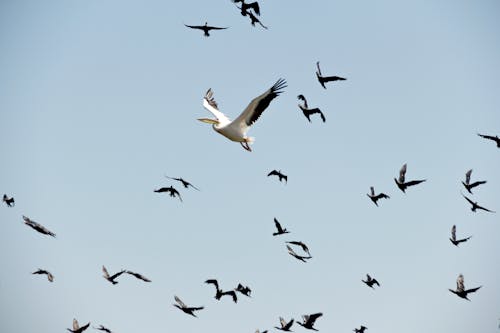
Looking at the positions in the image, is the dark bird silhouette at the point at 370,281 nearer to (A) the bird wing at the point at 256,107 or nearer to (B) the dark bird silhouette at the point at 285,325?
(B) the dark bird silhouette at the point at 285,325

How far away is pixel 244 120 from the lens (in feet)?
72.2

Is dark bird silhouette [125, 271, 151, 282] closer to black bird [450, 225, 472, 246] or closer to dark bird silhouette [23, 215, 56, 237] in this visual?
dark bird silhouette [23, 215, 56, 237]

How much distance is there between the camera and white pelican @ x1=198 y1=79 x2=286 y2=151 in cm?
2038

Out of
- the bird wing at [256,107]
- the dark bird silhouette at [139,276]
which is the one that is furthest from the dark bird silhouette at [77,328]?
the bird wing at [256,107]

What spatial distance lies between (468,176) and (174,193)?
44.0 ft

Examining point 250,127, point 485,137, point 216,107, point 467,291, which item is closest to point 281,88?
point 250,127

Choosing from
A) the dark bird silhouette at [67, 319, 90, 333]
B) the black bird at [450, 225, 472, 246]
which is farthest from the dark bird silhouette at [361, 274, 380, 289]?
the dark bird silhouette at [67, 319, 90, 333]

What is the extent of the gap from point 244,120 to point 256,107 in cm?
97

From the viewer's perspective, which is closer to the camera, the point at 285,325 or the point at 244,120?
the point at 244,120

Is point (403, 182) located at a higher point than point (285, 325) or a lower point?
higher

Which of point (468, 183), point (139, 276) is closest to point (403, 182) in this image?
point (468, 183)

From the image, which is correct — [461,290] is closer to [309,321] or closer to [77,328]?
[309,321]


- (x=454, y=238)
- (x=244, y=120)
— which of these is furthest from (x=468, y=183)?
(x=244, y=120)

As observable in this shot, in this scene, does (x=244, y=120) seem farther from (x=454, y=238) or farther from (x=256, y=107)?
(x=454, y=238)
